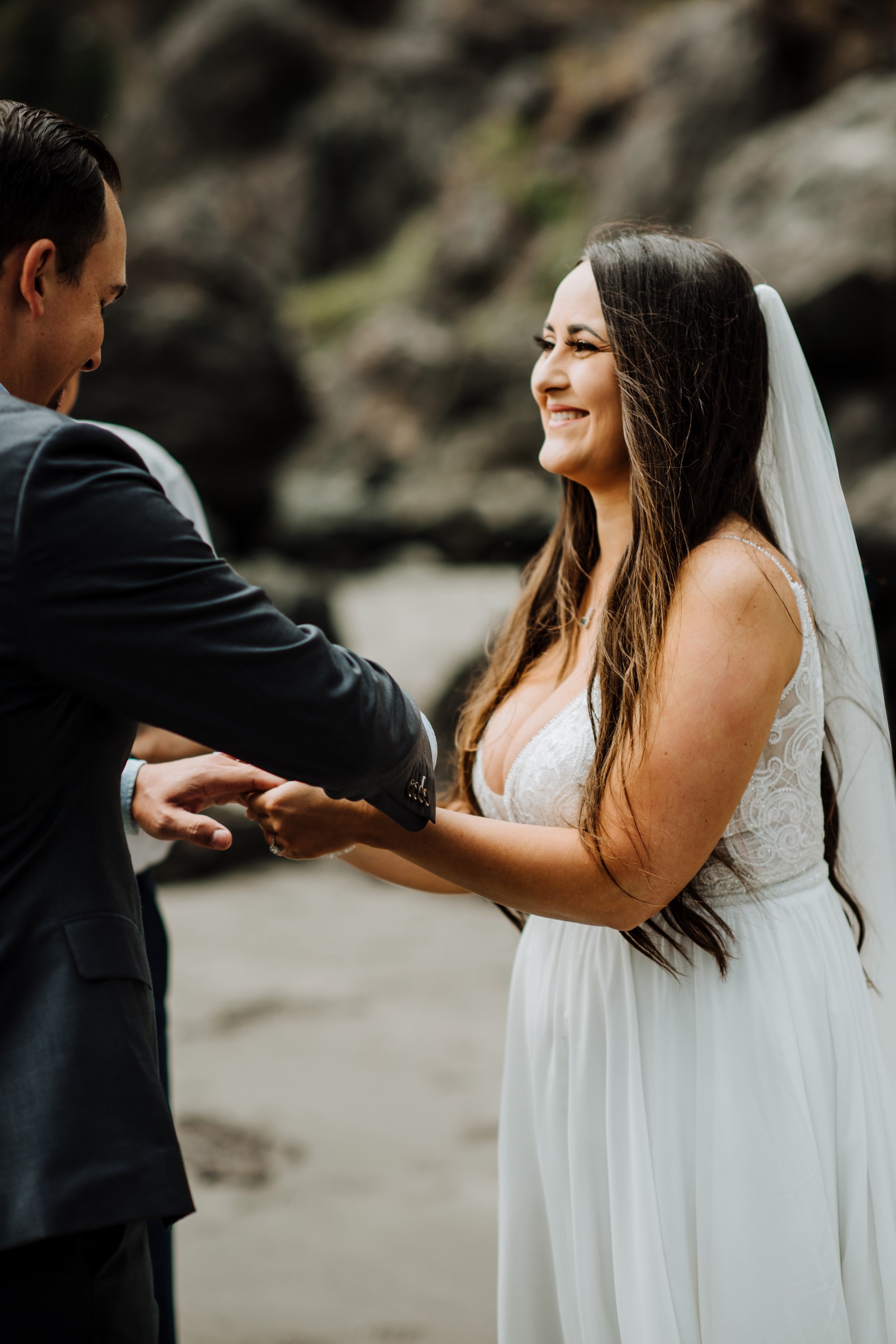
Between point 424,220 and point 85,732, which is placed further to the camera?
point 424,220

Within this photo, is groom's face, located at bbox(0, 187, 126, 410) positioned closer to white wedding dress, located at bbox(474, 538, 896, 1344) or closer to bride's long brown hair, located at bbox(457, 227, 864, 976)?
bride's long brown hair, located at bbox(457, 227, 864, 976)

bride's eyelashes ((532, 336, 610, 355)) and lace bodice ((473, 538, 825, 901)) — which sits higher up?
bride's eyelashes ((532, 336, 610, 355))

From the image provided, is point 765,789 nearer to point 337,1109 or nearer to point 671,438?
point 671,438

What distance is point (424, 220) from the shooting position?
17.5 metres

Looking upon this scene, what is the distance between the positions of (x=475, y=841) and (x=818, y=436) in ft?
3.00

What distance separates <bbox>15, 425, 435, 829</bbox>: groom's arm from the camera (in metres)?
1.17

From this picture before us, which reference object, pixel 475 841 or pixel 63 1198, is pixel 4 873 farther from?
pixel 475 841

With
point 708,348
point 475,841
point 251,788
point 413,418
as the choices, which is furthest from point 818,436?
point 413,418

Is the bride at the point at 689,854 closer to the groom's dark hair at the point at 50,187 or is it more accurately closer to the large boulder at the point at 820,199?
the groom's dark hair at the point at 50,187

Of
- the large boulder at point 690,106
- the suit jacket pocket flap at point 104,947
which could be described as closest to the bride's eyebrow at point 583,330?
the suit jacket pocket flap at point 104,947

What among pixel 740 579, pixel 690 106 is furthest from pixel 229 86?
pixel 740 579

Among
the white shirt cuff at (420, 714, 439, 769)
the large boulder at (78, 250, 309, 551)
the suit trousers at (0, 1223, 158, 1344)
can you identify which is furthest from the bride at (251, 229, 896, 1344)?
the large boulder at (78, 250, 309, 551)

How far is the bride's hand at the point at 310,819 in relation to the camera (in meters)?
1.66

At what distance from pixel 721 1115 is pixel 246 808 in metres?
0.86
